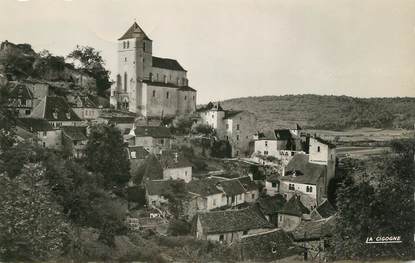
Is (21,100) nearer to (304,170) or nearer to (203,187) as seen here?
(203,187)

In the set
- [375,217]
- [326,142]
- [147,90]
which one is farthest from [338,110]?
[147,90]

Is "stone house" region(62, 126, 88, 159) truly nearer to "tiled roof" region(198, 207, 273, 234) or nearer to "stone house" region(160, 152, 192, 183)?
"stone house" region(160, 152, 192, 183)

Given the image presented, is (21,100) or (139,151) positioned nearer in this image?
(21,100)

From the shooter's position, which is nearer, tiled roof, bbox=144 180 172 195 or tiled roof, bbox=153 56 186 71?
tiled roof, bbox=144 180 172 195

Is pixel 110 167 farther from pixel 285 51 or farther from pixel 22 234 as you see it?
pixel 285 51

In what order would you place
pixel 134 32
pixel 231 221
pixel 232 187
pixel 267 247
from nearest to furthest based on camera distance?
pixel 267 247 → pixel 231 221 → pixel 134 32 → pixel 232 187

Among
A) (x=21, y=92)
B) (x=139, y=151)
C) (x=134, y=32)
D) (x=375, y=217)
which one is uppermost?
(x=134, y=32)

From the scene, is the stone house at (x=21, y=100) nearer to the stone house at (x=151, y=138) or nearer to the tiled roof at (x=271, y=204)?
the stone house at (x=151, y=138)

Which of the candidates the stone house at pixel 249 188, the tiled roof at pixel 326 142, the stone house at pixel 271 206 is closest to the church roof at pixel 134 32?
the stone house at pixel 249 188

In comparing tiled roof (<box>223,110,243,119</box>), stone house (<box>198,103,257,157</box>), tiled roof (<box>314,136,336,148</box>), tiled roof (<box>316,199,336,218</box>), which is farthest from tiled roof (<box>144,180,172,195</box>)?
tiled roof (<box>223,110,243,119</box>)
